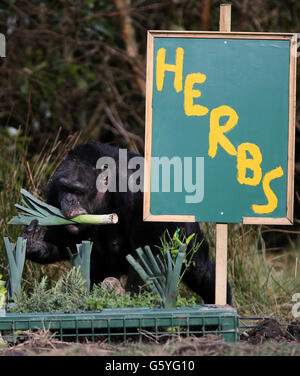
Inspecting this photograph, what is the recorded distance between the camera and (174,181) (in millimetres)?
3080

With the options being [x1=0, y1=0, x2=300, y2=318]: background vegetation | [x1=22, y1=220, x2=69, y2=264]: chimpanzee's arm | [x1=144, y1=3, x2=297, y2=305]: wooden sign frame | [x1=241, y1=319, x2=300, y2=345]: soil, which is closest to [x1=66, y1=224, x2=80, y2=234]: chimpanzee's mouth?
[x1=22, y1=220, x2=69, y2=264]: chimpanzee's arm

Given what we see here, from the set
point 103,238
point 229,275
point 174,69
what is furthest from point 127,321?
point 229,275

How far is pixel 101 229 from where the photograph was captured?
4125mm

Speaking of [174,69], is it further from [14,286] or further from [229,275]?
[229,275]

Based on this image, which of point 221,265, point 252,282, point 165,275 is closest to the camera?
point 165,275

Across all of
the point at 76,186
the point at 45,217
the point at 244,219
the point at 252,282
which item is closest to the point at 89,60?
the point at 252,282

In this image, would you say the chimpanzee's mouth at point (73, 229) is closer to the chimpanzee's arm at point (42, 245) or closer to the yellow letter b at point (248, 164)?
the chimpanzee's arm at point (42, 245)

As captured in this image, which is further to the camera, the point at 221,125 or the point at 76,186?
the point at 76,186

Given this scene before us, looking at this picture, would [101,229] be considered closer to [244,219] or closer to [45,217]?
[45,217]

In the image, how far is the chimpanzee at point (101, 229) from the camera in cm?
388

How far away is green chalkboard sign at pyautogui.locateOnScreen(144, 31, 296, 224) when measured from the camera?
10.2 ft

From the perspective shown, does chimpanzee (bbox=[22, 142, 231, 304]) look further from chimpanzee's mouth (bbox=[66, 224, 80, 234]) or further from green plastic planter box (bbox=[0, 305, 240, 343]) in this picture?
green plastic planter box (bbox=[0, 305, 240, 343])

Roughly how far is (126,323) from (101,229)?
149 cm

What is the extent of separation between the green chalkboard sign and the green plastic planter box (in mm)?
529
